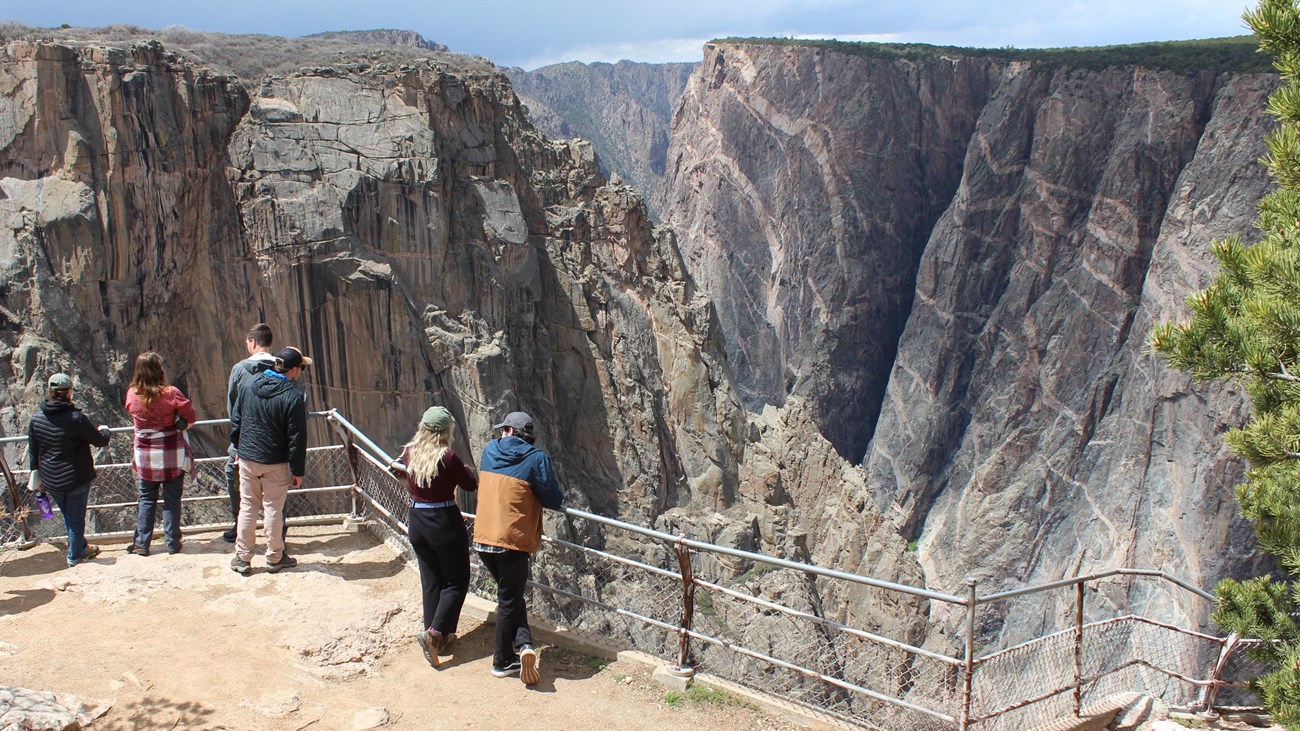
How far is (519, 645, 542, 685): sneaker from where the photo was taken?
230 inches

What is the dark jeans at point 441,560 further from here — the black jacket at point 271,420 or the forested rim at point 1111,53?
the forested rim at point 1111,53

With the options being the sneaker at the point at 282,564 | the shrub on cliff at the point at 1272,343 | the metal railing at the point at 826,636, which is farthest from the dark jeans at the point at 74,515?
the shrub on cliff at the point at 1272,343

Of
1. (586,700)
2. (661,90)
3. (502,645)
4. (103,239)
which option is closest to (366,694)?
(502,645)

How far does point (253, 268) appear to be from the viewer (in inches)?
844

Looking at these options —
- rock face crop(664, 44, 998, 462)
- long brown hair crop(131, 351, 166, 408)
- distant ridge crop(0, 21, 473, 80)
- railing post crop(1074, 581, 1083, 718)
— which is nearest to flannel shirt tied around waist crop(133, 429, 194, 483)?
long brown hair crop(131, 351, 166, 408)

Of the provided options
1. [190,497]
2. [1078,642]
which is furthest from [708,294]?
[1078,642]

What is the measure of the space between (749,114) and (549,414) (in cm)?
4853

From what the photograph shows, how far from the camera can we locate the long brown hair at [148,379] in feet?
23.7

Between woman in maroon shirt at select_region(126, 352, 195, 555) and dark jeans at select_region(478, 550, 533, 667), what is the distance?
3.10 m

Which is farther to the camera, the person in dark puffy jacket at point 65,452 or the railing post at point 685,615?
the person in dark puffy jacket at point 65,452

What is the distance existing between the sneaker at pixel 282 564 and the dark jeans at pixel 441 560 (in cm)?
179

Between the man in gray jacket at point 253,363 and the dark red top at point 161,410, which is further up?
the man in gray jacket at point 253,363

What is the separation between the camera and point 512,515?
582 cm

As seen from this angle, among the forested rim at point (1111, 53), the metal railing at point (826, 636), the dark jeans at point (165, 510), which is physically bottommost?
the metal railing at point (826, 636)
